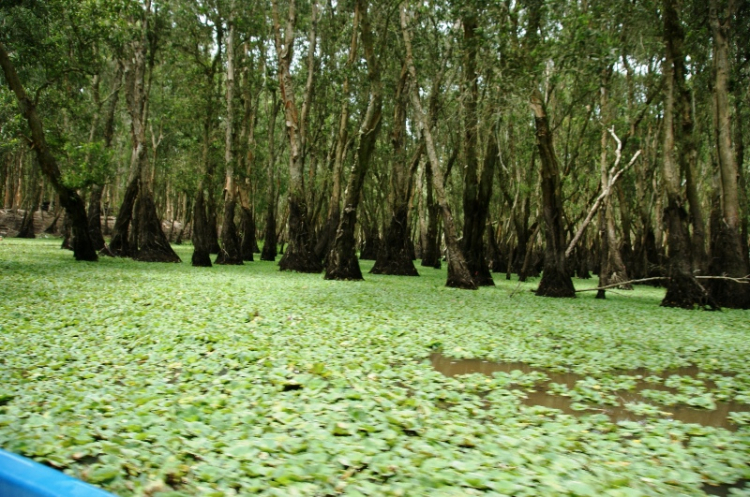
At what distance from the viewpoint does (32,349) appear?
4.93 meters

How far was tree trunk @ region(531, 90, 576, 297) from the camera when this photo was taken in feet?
39.7

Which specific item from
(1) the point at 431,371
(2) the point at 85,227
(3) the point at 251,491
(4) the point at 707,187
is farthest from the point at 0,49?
(4) the point at 707,187

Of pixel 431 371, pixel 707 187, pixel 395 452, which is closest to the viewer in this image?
pixel 395 452

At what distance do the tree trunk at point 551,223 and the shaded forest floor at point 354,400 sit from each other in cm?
396

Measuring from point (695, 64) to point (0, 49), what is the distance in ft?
59.1

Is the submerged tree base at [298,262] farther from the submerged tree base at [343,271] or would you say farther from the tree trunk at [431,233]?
the tree trunk at [431,233]

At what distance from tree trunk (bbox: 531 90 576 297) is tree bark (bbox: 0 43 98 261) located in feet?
37.6

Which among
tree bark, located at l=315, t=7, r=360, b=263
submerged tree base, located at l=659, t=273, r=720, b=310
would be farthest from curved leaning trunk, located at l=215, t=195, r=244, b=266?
submerged tree base, located at l=659, t=273, r=720, b=310

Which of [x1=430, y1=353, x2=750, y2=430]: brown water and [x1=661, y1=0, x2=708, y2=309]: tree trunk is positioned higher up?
[x1=661, y1=0, x2=708, y2=309]: tree trunk

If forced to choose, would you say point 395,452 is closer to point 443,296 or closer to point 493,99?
point 443,296

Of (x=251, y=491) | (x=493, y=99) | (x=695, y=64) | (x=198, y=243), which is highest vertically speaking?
(x=695, y=64)

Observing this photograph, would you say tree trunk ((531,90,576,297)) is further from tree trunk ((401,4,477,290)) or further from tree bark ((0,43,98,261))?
tree bark ((0,43,98,261))

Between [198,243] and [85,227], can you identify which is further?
[198,243]

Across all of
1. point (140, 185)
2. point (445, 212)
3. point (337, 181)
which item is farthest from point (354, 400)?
point (140, 185)
